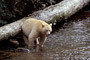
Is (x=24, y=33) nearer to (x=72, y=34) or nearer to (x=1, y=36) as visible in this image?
(x=1, y=36)

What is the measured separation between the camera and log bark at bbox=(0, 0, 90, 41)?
25.6 feet

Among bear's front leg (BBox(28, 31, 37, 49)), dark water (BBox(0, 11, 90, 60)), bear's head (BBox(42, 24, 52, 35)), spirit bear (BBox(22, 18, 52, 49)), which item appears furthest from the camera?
bear's front leg (BBox(28, 31, 37, 49))

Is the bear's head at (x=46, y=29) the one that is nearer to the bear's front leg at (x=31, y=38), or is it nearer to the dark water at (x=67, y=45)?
the bear's front leg at (x=31, y=38)

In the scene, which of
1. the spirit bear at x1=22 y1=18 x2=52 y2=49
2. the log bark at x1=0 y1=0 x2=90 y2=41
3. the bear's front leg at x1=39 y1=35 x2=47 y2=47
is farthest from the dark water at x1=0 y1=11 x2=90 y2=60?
the log bark at x1=0 y1=0 x2=90 y2=41

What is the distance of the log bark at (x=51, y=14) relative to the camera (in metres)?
7.79

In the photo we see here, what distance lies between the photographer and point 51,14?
31.2 ft

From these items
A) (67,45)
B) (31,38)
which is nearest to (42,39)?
(31,38)

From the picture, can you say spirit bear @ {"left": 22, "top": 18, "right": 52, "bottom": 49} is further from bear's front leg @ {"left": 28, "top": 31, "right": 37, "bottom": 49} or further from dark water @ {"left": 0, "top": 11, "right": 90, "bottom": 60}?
dark water @ {"left": 0, "top": 11, "right": 90, "bottom": 60}

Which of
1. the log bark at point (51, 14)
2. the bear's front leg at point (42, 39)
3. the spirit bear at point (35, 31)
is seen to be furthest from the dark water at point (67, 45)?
the log bark at point (51, 14)

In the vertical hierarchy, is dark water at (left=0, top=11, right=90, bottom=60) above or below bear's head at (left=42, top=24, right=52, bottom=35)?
below

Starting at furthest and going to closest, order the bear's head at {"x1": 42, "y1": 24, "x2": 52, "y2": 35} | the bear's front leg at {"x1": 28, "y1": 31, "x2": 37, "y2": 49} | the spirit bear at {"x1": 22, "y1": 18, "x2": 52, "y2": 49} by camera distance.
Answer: the bear's front leg at {"x1": 28, "y1": 31, "x2": 37, "y2": 49} < the spirit bear at {"x1": 22, "y1": 18, "x2": 52, "y2": 49} < the bear's head at {"x1": 42, "y1": 24, "x2": 52, "y2": 35}

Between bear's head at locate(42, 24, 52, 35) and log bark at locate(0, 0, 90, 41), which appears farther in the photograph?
log bark at locate(0, 0, 90, 41)

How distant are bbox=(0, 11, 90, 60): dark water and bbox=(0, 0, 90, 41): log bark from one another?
0.54 meters

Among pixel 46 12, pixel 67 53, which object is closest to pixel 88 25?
pixel 46 12
